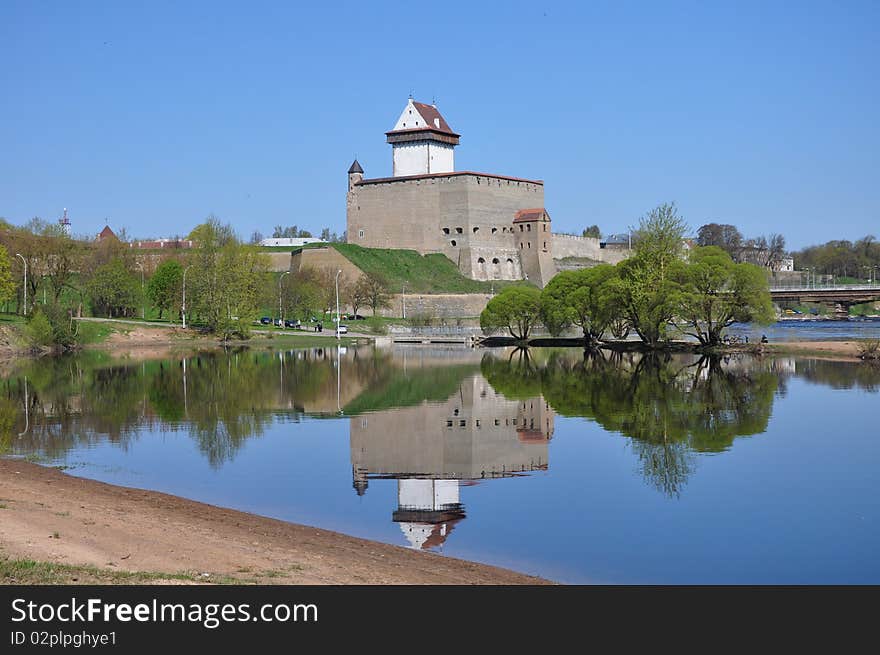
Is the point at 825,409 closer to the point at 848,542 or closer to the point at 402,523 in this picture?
the point at 848,542

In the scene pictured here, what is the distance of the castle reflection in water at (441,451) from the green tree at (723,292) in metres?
19.6

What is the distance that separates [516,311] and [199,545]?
1898 inches

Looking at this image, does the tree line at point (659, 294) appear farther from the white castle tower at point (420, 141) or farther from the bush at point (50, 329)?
the white castle tower at point (420, 141)

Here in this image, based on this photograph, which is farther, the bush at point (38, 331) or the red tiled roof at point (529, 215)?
the red tiled roof at point (529, 215)

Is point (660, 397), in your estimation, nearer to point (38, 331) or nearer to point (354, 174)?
point (38, 331)

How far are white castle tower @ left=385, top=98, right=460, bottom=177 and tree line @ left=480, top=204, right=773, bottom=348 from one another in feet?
120

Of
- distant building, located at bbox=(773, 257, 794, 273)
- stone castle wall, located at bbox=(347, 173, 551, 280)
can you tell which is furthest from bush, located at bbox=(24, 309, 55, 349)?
distant building, located at bbox=(773, 257, 794, 273)

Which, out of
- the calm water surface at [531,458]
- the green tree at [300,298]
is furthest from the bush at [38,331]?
the green tree at [300,298]

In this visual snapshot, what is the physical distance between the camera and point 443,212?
89.4 metres

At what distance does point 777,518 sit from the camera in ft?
39.3

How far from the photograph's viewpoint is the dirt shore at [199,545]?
8.70 m

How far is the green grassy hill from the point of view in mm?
81562
